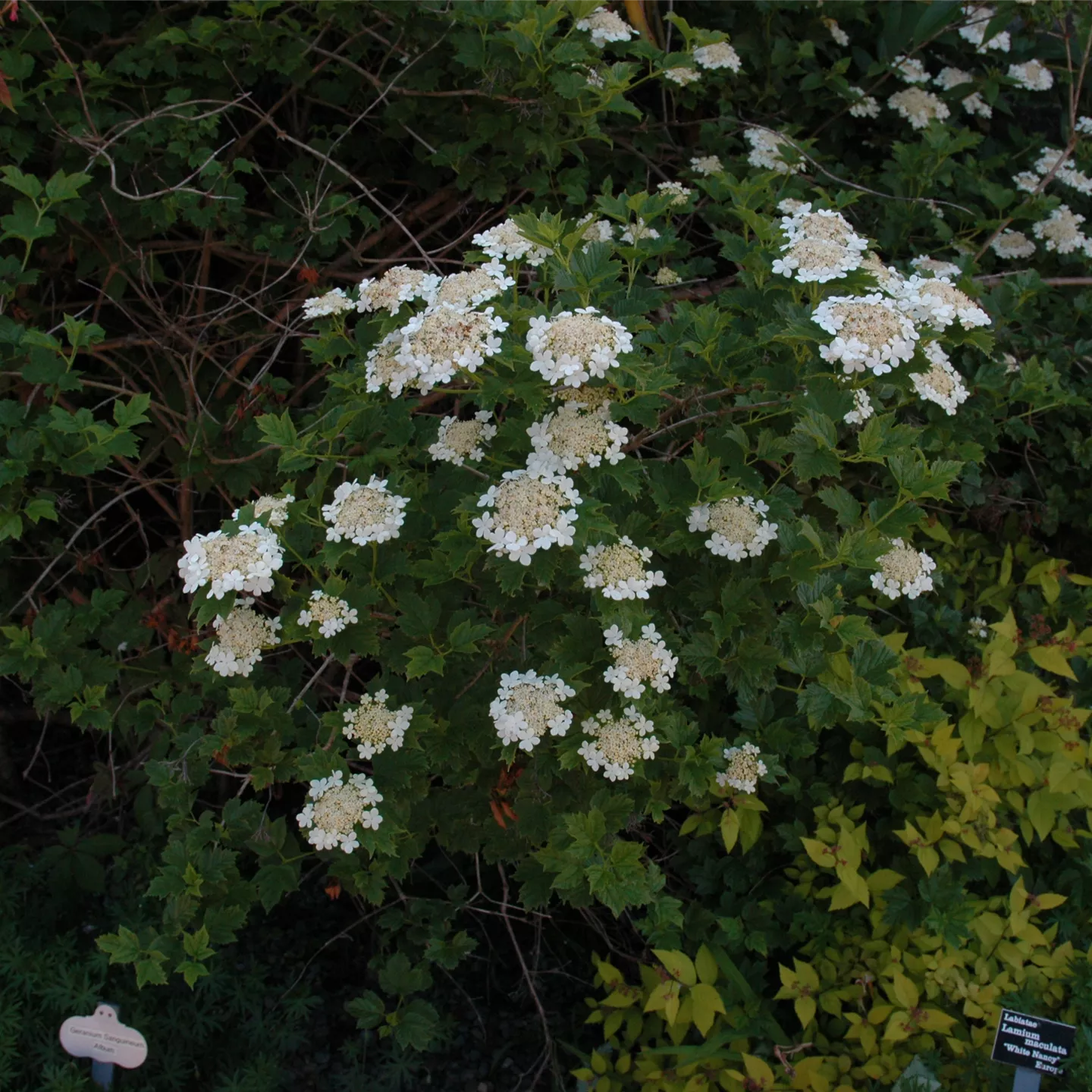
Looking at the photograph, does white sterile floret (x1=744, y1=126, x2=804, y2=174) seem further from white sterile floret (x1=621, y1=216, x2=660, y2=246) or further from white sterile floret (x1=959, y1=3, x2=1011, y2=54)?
white sterile floret (x1=959, y1=3, x2=1011, y2=54)

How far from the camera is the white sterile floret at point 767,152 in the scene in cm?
279

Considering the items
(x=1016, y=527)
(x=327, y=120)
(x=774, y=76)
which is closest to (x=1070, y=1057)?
(x=1016, y=527)

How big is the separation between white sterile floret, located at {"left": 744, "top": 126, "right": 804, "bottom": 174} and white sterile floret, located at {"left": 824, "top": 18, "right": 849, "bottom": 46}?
1.76 feet

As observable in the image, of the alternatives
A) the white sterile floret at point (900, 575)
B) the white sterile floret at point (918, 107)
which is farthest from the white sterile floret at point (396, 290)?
the white sterile floret at point (918, 107)

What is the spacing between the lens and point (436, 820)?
2080 mm

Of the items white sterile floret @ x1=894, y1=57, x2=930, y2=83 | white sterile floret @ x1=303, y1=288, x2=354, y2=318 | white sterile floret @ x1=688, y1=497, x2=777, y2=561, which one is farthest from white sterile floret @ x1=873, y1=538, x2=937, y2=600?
white sterile floret @ x1=894, y1=57, x2=930, y2=83

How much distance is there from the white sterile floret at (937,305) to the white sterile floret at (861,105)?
151cm

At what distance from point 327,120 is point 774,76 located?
129 cm

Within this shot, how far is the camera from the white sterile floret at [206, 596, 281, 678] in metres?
1.72

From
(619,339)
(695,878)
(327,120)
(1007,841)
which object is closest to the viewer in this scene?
(619,339)

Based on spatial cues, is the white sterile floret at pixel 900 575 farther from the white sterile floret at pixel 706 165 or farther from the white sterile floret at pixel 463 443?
the white sterile floret at pixel 706 165

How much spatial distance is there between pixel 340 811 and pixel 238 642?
315 mm

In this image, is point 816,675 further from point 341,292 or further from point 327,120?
point 327,120

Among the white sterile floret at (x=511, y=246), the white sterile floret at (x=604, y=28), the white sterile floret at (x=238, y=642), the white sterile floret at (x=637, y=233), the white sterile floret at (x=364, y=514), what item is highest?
the white sterile floret at (x=604, y=28)
